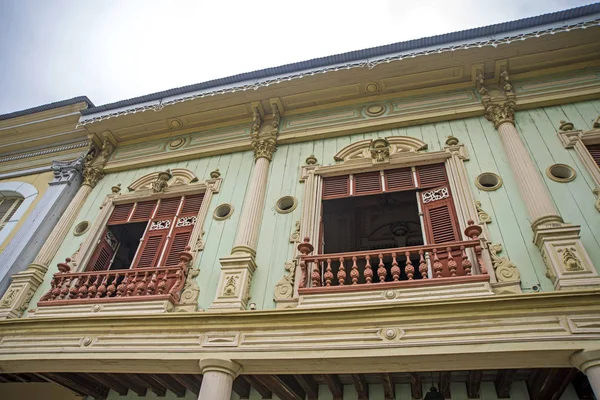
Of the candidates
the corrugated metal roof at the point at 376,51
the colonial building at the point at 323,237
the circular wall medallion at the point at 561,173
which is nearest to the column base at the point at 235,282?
the colonial building at the point at 323,237

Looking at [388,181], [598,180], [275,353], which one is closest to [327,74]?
[388,181]

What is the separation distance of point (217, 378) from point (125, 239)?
495 centimetres

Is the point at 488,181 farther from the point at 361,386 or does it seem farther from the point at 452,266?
the point at 361,386

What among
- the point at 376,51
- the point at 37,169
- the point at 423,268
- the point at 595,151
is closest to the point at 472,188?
the point at 423,268

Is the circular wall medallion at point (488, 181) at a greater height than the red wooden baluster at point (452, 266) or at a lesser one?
greater

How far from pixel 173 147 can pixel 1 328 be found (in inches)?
181

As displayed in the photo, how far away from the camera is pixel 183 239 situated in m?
7.21

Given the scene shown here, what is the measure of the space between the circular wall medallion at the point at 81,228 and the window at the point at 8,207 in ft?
7.36

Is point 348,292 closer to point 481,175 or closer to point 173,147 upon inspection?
point 481,175

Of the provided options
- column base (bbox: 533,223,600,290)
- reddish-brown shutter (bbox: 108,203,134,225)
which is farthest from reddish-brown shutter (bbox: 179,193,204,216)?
column base (bbox: 533,223,600,290)

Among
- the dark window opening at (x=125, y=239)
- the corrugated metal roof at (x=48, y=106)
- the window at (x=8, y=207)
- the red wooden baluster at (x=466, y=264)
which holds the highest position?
the corrugated metal roof at (x=48, y=106)

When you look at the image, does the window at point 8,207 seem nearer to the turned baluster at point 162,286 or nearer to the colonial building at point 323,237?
the colonial building at point 323,237

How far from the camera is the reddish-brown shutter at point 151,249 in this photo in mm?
6988

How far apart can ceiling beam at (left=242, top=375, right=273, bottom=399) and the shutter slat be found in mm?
3442
